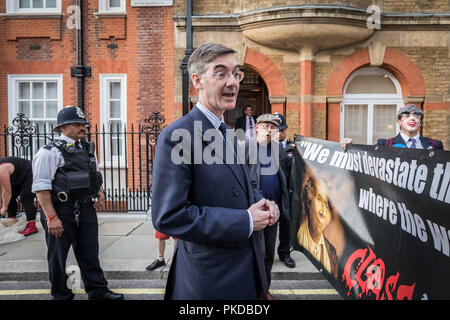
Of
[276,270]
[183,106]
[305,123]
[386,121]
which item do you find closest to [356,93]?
[386,121]

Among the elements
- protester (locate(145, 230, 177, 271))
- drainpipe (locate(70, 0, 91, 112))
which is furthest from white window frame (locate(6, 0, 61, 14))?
protester (locate(145, 230, 177, 271))

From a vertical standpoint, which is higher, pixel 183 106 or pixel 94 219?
pixel 183 106

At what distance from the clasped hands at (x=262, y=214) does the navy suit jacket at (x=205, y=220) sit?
0.16ft

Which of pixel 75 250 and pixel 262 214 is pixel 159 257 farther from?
pixel 262 214

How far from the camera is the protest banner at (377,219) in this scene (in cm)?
225

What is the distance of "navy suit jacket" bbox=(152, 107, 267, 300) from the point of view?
159 cm

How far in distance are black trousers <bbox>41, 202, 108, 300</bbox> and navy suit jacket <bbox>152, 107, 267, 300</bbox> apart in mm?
2232

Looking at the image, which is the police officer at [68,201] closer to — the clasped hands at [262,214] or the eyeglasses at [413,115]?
the clasped hands at [262,214]

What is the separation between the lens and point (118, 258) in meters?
5.15

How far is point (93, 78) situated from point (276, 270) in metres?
8.15

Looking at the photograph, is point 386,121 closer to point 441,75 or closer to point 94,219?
point 441,75

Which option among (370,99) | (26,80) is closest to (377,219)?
(370,99)

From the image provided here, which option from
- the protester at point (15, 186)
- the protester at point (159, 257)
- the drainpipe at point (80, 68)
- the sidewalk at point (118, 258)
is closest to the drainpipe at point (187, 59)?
the drainpipe at point (80, 68)

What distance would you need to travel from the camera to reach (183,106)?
31.3ft
